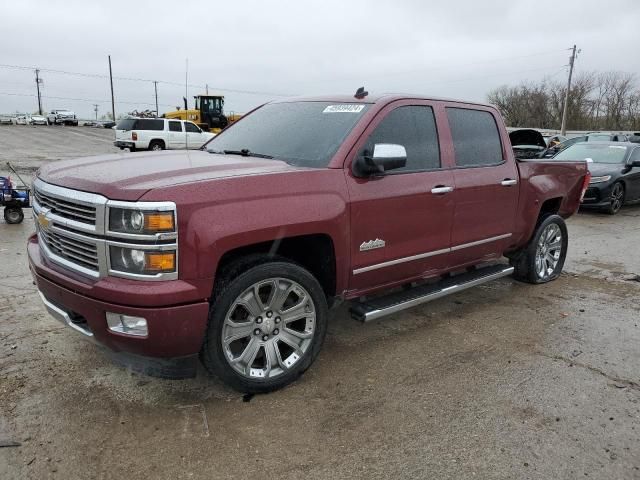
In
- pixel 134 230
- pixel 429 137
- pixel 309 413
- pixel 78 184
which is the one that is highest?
pixel 429 137

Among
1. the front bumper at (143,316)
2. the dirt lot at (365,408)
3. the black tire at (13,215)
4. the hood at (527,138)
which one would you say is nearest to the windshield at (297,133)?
the front bumper at (143,316)

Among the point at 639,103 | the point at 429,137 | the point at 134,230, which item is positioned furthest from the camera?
the point at 639,103

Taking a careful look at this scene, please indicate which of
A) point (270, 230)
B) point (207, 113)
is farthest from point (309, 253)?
point (207, 113)

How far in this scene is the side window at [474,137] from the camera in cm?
436

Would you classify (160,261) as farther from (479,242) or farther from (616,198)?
(616,198)

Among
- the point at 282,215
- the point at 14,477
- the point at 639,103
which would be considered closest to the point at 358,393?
the point at 282,215

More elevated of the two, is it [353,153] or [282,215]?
[353,153]

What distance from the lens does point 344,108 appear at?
3.91 metres

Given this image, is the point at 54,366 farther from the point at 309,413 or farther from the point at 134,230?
the point at 309,413

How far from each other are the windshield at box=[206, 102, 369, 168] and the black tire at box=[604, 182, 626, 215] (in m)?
9.14

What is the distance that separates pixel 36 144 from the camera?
91.4ft

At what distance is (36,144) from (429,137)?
29044 mm

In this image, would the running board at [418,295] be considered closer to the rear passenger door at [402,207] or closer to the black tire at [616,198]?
the rear passenger door at [402,207]

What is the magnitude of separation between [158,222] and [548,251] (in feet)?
15.3
